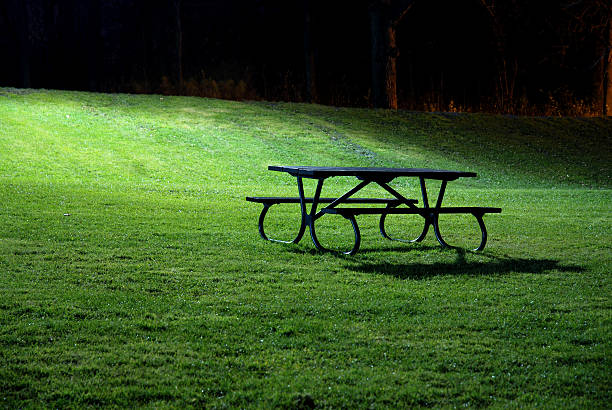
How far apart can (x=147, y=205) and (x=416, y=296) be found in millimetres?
5827

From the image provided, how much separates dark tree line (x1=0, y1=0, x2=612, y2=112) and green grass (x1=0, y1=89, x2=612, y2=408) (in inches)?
483

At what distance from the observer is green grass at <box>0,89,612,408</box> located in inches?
130

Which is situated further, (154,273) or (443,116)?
(443,116)

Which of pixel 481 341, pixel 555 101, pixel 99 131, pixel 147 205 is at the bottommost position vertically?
pixel 481 341

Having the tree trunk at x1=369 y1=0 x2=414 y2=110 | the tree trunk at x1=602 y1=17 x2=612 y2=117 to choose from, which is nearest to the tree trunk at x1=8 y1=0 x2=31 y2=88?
the tree trunk at x1=369 y1=0 x2=414 y2=110

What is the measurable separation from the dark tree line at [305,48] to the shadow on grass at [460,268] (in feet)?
58.3

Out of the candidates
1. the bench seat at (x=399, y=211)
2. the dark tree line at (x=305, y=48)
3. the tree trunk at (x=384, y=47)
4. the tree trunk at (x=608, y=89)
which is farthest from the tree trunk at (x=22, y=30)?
the bench seat at (x=399, y=211)

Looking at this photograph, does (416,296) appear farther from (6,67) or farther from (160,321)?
(6,67)

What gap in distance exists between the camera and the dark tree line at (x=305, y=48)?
2428 cm

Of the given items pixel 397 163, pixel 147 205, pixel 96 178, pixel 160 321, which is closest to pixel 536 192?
pixel 397 163

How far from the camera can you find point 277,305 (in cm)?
470

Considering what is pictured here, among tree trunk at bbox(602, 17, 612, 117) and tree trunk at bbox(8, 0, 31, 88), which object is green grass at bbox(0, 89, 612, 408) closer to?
tree trunk at bbox(8, 0, 31, 88)

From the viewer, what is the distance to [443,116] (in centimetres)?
2153

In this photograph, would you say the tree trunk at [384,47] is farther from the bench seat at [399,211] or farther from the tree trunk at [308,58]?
the bench seat at [399,211]
